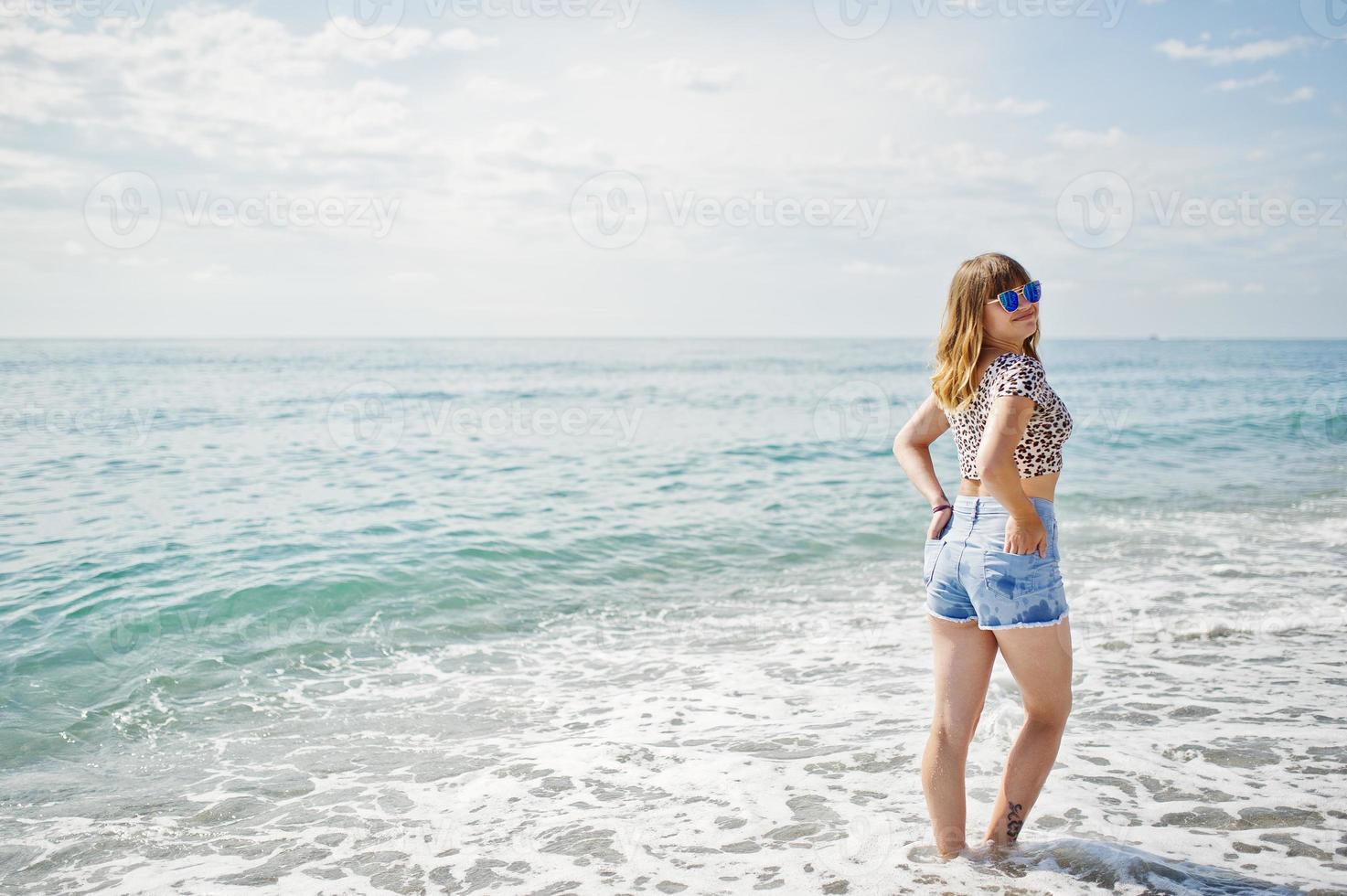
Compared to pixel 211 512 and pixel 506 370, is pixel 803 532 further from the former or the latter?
pixel 506 370

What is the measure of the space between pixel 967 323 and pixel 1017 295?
7.8 inches

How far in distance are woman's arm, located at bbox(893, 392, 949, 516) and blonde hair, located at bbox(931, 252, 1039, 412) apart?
0.16 meters

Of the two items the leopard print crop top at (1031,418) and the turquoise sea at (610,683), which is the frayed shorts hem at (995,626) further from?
the turquoise sea at (610,683)

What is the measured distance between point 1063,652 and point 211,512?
12571 mm

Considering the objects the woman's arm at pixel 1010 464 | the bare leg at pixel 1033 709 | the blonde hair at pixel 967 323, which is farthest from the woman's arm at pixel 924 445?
the bare leg at pixel 1033 709

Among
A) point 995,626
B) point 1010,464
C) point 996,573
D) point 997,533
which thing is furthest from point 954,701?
point 1010,464

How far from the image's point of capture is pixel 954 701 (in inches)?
131

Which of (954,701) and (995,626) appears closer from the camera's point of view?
(995,626)

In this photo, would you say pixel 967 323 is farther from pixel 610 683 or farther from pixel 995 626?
pixel 610 683

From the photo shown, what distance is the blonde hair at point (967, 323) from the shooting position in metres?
3.14

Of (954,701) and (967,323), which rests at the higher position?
(967,323)

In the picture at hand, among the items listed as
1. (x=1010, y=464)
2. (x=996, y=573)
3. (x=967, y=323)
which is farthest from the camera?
(x=967, y=323)

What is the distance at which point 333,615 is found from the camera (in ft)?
28.1

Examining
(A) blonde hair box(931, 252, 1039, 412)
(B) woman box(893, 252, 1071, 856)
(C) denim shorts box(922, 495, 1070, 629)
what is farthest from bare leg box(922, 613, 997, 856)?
(A) blonde hair box(931, 252, 1039, 412)
